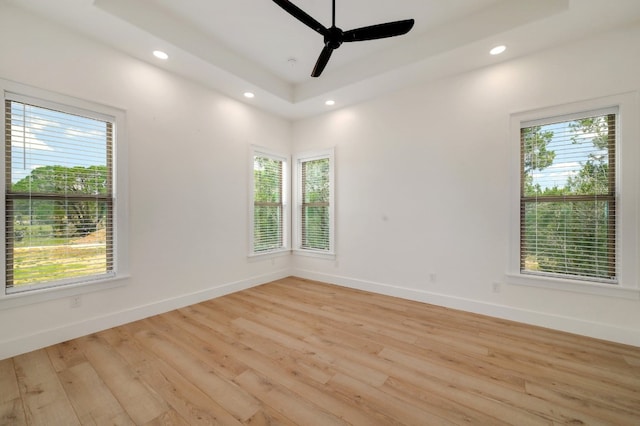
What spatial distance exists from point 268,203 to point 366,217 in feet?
5.76

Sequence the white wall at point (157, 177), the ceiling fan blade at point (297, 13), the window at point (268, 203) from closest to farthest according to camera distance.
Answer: the ceiling fan blade at point (297, 13) → the white wall at point (157, 177) → the window at point (268, 203)

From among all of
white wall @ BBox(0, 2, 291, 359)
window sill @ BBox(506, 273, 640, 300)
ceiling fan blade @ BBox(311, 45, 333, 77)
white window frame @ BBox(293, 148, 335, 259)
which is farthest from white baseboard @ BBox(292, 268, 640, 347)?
ceiling fan blade @ BBox(311, 45, 333, 77)

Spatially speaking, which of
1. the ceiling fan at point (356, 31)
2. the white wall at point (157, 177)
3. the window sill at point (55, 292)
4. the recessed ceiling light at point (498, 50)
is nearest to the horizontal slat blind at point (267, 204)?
the white wall at point (157, 177)

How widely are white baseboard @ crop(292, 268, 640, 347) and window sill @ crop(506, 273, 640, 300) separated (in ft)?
0.96

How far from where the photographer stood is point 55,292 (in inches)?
95.5

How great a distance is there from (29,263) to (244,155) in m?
2.68

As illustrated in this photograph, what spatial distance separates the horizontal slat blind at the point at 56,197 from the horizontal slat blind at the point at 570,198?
4.68 m

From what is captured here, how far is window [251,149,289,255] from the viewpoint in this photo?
439 cm

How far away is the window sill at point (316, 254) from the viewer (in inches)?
176

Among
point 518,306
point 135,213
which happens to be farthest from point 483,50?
point 135,213

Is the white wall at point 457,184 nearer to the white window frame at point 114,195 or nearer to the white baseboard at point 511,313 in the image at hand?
the white baseboard at point 511,313

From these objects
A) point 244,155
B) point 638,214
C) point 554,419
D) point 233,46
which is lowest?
point 554,419

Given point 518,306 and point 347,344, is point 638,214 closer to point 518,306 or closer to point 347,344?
point 518,306

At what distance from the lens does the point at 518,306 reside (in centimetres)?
292
